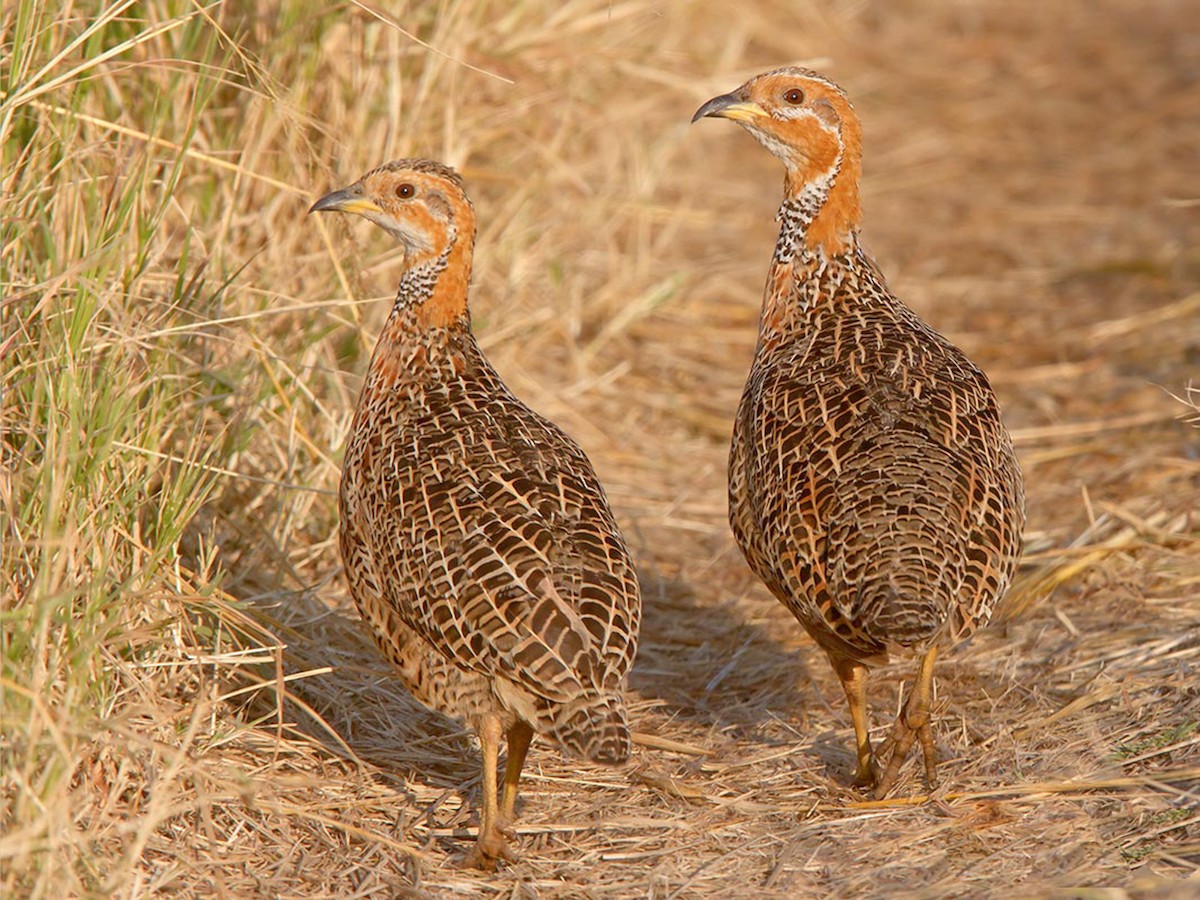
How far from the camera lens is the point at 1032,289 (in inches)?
393

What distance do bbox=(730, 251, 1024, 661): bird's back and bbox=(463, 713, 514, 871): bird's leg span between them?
1.03 meters

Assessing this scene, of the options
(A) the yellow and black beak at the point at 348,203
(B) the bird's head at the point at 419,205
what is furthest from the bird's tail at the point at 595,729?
(A) the yellow and black beak at the point at 348,203

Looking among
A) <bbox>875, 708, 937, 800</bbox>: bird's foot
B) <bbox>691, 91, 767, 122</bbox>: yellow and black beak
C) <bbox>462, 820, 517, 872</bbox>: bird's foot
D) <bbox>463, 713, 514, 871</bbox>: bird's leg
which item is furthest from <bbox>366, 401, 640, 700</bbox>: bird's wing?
<bbox>691, 91, 767, 122</bbox>: yellow and black beak

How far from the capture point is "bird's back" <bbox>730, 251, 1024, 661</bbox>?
4.86m

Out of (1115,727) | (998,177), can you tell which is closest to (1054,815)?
(1115,727)

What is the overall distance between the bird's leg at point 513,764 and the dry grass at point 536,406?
0.50ft

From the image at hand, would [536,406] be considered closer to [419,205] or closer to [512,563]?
[419,205]

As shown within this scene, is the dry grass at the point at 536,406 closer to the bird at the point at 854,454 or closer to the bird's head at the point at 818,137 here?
the bird at the point at 854,454

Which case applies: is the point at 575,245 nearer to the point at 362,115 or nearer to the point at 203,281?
the point at 362,115

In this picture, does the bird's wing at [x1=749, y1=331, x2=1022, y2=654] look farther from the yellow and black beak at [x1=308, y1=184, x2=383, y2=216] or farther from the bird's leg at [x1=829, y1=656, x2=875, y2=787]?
the yellow and black beak at [x1=308, y1=184, x2=383, y2=216]

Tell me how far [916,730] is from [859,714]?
22cm

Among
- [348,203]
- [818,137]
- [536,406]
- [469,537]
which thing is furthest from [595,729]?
[536,406]

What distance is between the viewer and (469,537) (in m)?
4.88

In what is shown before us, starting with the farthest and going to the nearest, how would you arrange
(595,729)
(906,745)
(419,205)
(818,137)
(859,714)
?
1. (818,137)
2. (419,205)
3. (859,714)
4. (906,745)
5. (595,729)
